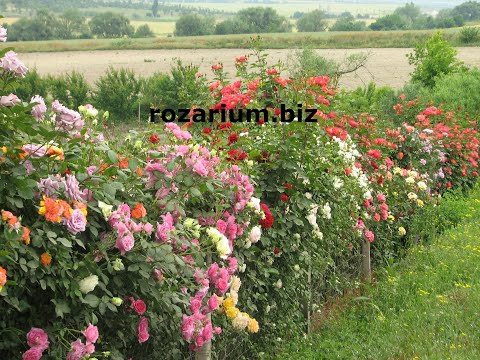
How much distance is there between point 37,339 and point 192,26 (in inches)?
3060

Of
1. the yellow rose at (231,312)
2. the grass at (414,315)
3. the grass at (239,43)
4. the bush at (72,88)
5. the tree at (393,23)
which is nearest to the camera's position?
the yellow rose at (231,312)

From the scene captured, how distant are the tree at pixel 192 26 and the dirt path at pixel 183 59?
72.4 ft

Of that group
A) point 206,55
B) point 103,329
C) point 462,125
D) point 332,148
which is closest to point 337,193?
point 332,148

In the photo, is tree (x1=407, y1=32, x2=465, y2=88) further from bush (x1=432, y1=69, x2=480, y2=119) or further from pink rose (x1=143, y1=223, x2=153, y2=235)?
pink rose (x1=143, y1=223, x2=153, y2=235)

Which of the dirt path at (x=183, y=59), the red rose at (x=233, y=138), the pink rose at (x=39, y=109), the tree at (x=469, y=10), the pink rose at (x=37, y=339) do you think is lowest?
the dirt path at (x=183, y=59)

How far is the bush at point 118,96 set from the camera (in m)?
21.4

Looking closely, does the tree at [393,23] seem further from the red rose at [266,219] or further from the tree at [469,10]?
the red rose at [266,219]

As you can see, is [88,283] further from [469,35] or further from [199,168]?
[469,35]

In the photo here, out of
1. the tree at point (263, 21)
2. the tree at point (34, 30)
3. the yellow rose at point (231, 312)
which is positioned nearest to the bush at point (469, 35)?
the tree at point (263, 21)

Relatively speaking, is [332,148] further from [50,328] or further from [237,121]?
[50,328]

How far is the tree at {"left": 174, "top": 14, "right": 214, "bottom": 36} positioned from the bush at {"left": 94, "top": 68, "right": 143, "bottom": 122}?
56141 millimetres

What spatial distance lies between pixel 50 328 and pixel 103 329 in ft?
1.09

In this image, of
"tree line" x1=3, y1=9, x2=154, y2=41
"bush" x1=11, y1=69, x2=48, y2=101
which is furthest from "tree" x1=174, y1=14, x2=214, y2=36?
"bush" x1=11, y1=69, x2=48, y2=101

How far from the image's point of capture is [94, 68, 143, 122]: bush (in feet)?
70.2
